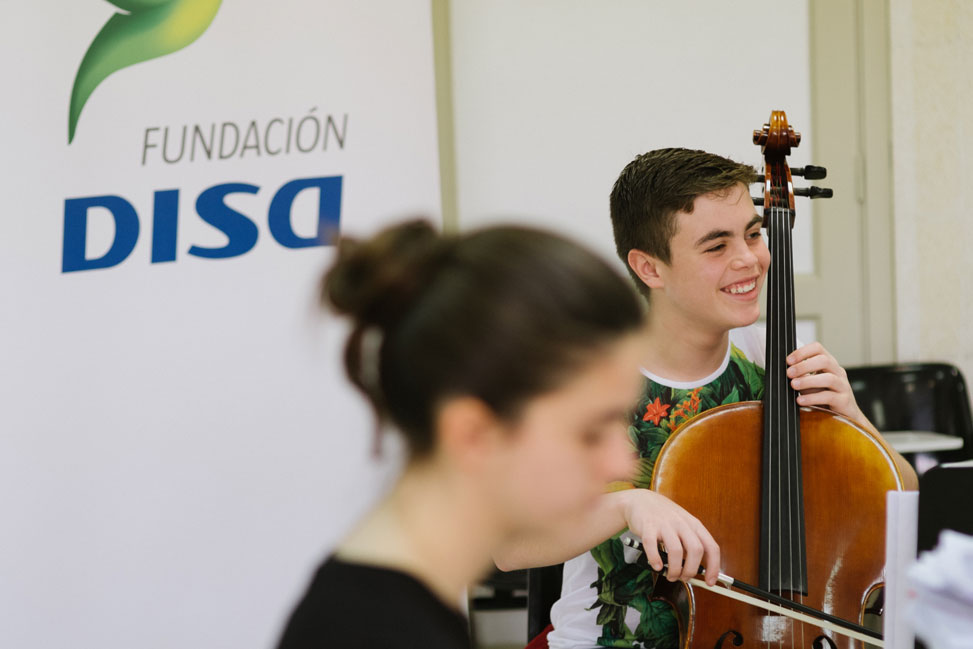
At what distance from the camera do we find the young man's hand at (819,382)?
146cm

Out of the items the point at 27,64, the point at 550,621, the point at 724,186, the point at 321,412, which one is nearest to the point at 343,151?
the point at 321,412

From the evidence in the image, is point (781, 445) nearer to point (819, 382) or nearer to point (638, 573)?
point (819, 382)

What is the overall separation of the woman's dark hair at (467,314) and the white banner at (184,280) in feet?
5.76

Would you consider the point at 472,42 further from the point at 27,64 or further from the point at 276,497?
the point at 276,497

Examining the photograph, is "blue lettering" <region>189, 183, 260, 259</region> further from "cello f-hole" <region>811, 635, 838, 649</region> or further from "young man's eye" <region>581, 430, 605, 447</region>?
"young man's eye" <region>581, 430, 605, 447</region>

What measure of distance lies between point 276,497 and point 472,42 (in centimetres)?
133

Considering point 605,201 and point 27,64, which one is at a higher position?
point 27,64

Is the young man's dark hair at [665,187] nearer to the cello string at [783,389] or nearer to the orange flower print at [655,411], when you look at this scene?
the cello string at [783,389]

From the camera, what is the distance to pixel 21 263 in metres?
2.47

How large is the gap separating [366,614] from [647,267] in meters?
1.11

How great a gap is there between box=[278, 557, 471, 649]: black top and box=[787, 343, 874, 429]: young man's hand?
0.92 m

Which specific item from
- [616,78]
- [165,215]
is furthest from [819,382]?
[165,215]

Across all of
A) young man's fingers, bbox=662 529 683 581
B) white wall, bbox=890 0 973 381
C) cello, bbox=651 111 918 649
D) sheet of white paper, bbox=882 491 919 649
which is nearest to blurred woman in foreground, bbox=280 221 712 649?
sheet of white paper, bbox=882 491 919 649

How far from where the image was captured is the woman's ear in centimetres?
71
